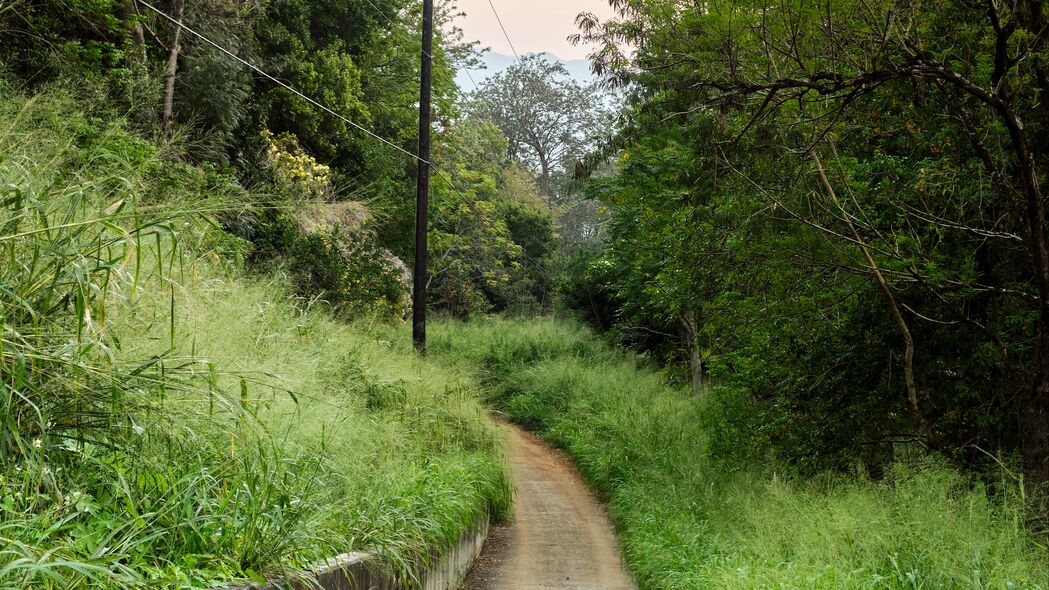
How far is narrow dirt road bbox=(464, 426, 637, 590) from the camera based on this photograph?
9594mm

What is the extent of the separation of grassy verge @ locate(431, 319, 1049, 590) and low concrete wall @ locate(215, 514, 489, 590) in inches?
77.3

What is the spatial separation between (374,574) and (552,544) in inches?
237

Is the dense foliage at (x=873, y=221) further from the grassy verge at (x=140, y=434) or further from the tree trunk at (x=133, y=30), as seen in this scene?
the tree trunk at (x=133, y=30)

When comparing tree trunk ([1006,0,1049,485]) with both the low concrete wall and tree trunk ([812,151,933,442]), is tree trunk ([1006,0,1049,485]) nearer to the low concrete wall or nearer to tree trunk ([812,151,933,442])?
tree trunk ([812,151,933,442])

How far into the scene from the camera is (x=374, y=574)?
585 cm

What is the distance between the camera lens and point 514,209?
43188mm

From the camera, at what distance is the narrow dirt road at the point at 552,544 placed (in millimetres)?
9594

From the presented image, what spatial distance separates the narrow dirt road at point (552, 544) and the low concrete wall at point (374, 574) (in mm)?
460

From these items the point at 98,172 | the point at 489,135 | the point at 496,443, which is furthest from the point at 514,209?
the point at 98,172

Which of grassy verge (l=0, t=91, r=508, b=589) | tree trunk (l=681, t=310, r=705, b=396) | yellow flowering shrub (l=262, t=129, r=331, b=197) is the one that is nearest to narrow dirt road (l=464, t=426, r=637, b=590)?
grassy verge (l=0, t=91, r=508, b=589)

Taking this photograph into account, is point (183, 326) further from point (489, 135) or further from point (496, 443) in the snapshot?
point (489, 135)

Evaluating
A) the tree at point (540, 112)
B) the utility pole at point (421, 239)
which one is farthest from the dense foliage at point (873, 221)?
the tree at point (540, 112)

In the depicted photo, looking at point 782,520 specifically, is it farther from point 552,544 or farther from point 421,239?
point 421,239

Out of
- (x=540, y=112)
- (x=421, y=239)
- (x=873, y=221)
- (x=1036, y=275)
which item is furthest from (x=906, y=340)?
(x=540, y=112)
